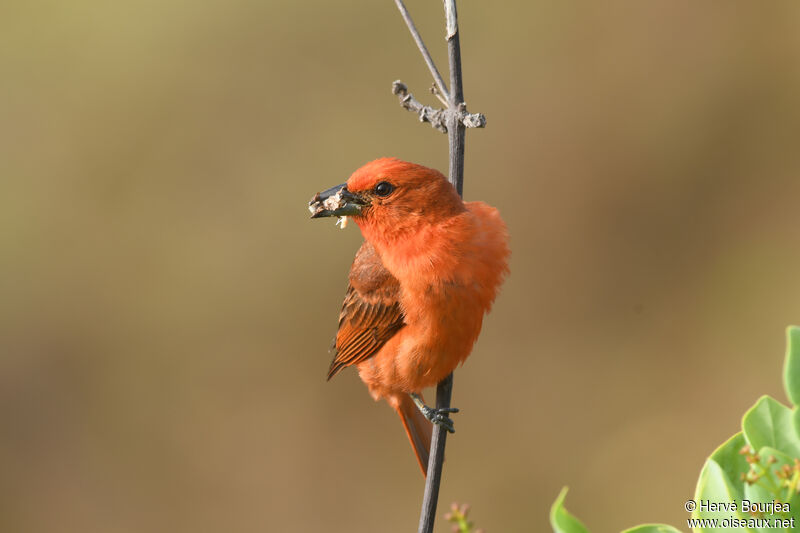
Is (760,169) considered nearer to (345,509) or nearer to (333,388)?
(333,388)

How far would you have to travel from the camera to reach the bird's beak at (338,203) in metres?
2.96

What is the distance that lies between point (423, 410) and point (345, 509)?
324 cm

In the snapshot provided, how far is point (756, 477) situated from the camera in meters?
1.57

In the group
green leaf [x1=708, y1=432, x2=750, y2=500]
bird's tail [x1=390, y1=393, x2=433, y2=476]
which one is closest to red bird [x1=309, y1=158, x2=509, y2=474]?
bird's tail [x1=390, y1=393, x2=433, y2=476]

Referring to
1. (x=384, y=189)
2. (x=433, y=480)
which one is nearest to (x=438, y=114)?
(x=384, y=189)

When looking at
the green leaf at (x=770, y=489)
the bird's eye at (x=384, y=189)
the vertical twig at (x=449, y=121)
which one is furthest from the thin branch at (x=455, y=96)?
the green leaf at (x=770, y=489)

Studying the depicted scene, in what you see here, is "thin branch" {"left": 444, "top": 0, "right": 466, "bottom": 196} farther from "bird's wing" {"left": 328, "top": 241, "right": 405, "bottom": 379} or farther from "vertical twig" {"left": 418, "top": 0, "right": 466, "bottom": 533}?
"bird's wing" {"left": 328, "top": 241, "right": 405, "bottom": 379}

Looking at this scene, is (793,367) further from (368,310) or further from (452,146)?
(368,310)

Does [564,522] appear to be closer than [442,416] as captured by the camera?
Yes

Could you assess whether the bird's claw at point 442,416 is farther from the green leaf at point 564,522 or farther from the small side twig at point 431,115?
the green leaf at point 564,522

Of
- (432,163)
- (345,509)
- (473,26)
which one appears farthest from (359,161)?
(345,509)

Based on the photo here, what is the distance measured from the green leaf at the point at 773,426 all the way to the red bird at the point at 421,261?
1.32 m

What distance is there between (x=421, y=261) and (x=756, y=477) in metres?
1.75

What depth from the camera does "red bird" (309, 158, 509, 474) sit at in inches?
121
